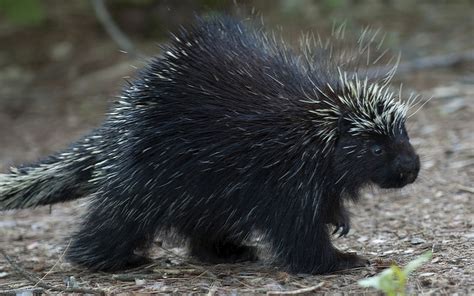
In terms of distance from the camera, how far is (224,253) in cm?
594

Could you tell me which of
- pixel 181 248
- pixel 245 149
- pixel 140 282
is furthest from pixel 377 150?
pixel 181 248

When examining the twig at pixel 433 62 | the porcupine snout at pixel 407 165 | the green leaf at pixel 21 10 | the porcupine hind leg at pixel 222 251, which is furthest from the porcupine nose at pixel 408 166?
the green leaf at pixel 21 10

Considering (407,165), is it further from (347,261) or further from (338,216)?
(347,261)

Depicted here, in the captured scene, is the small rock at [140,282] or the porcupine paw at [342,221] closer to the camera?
the small rock at [140,282]

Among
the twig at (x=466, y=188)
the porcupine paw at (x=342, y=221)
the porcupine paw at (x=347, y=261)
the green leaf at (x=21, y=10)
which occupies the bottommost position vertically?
the porcupine paw at (x=347, y=261)

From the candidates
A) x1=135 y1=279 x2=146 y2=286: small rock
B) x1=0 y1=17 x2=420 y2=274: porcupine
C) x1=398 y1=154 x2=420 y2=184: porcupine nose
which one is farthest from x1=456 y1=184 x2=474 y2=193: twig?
x1=135 y1=279 x2=146 y2=286: small rock

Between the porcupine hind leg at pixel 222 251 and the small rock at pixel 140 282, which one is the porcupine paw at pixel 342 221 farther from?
the small rock at pixel 140 282

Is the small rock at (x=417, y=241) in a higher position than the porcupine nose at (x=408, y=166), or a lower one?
lower

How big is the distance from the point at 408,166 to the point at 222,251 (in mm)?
1571

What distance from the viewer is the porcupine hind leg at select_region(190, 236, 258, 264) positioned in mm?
5809

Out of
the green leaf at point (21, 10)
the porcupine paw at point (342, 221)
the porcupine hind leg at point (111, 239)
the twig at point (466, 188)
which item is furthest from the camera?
the green leaf at point (21, 10)

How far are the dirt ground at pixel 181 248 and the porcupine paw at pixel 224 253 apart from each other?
0.09 metres

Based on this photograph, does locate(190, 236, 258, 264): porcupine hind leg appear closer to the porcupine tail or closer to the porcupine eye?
the porcupine tail

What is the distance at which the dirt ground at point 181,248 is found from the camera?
517 centimetres
